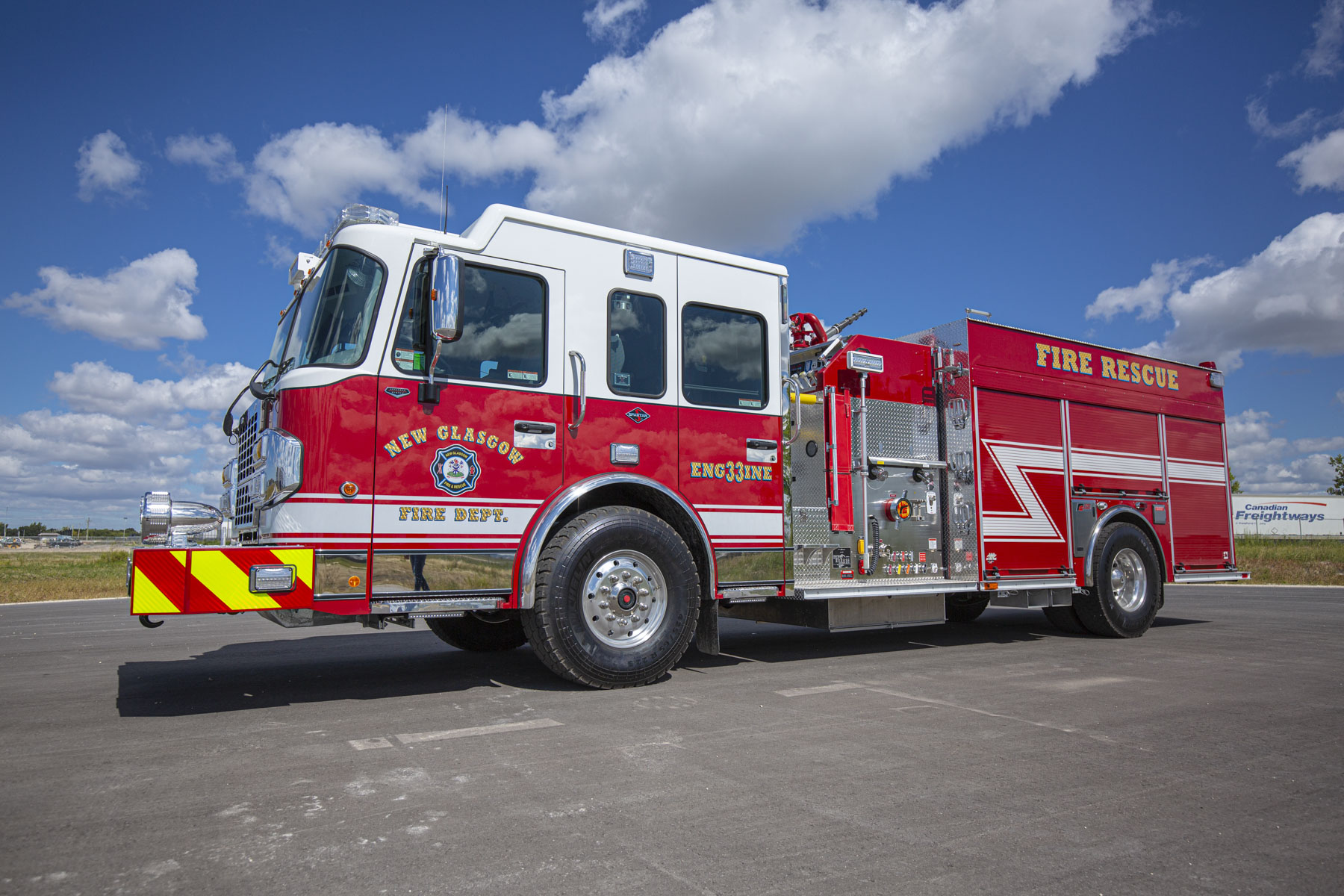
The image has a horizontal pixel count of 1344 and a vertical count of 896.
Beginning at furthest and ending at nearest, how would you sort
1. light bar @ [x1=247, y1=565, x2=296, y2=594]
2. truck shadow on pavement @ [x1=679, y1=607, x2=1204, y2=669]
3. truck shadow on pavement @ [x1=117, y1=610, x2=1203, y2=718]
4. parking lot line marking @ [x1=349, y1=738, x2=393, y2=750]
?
truck shadow on pavement @ [x1=679, y1=607, x2=1204, y2=669] < truck shadow on pavement @ [x1=117, y1=610, x2=1203, y2=718] < light bar @ [x1=247, y1=565, x2=296, y2=594] < parking lot line marking @ [x1=349, y1=738, x2=393, y2=750]

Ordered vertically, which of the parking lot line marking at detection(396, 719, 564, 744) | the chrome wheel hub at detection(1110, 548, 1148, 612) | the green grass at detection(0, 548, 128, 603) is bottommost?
the green grass at detection(0, 548, 128, 603)

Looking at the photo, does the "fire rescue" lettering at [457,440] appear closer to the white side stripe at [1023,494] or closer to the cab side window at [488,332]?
the cab side window at [488,332]

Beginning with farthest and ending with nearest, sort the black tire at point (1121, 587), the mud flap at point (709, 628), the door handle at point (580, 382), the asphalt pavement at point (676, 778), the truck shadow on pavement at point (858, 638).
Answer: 1. the black tire at point (1121, 587)
2. the truck shadow on pavement at point (858, 638)
3. the mud flap at point (709, 628)
4. the door handle at point (580, 382)
5. the asphalt pavement at point (676, 778)

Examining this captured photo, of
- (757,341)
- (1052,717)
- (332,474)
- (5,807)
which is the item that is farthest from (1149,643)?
(5,807)

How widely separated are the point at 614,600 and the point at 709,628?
38.5 inches

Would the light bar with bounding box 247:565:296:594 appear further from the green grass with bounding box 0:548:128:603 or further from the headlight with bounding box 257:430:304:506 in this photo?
the green grass with bounding box 0:548:128:603

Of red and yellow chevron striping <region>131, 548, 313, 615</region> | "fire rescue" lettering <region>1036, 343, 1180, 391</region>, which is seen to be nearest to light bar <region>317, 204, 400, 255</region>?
red and yellow chevron striping <region>131, 548, 313, 615</region>

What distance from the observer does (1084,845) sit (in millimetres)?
2930

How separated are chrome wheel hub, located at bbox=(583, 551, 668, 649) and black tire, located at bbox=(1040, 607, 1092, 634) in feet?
17.9

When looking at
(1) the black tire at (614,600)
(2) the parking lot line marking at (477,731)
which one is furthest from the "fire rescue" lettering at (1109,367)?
(2) the parking lot line marking at (477,731)

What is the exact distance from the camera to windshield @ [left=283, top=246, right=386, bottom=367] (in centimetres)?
502

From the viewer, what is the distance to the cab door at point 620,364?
5688 mm

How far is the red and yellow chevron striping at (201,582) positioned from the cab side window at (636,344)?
8.02ft

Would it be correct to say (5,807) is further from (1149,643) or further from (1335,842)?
(1149,643)
